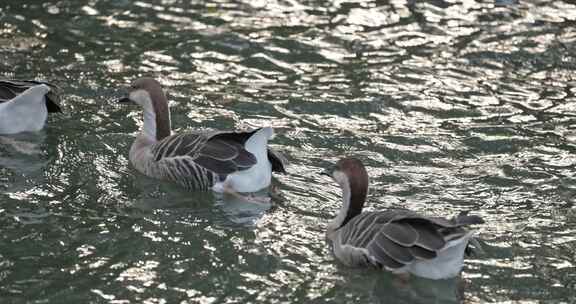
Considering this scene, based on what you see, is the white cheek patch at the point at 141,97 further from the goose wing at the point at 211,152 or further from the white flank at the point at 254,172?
the white flank at the point at 254,172

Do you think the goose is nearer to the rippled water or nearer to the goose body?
the goose body

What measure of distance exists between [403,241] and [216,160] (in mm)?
2686

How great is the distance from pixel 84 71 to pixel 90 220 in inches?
173

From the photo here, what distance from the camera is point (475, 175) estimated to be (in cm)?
1056

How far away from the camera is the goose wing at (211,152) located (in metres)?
10.2

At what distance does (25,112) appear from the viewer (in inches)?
460

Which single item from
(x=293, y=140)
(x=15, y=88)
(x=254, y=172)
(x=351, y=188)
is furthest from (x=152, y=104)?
(x=351, y=188)

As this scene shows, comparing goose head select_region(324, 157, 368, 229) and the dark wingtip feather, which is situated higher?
goose head select_region(324, 157, 368, 229)

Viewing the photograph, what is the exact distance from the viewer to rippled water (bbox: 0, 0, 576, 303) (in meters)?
8.38

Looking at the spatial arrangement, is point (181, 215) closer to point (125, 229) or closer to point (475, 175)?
point (125, 229)

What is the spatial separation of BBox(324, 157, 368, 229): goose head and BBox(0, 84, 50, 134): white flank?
13.3ft

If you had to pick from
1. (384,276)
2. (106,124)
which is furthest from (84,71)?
(384,276)

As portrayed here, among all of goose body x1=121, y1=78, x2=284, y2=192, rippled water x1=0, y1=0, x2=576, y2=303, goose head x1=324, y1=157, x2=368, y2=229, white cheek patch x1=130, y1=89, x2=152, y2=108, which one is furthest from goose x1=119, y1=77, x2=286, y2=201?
goose head x1=324, y1=157, x2=368, y2=229

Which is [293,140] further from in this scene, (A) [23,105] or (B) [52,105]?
(A) [23,105]
